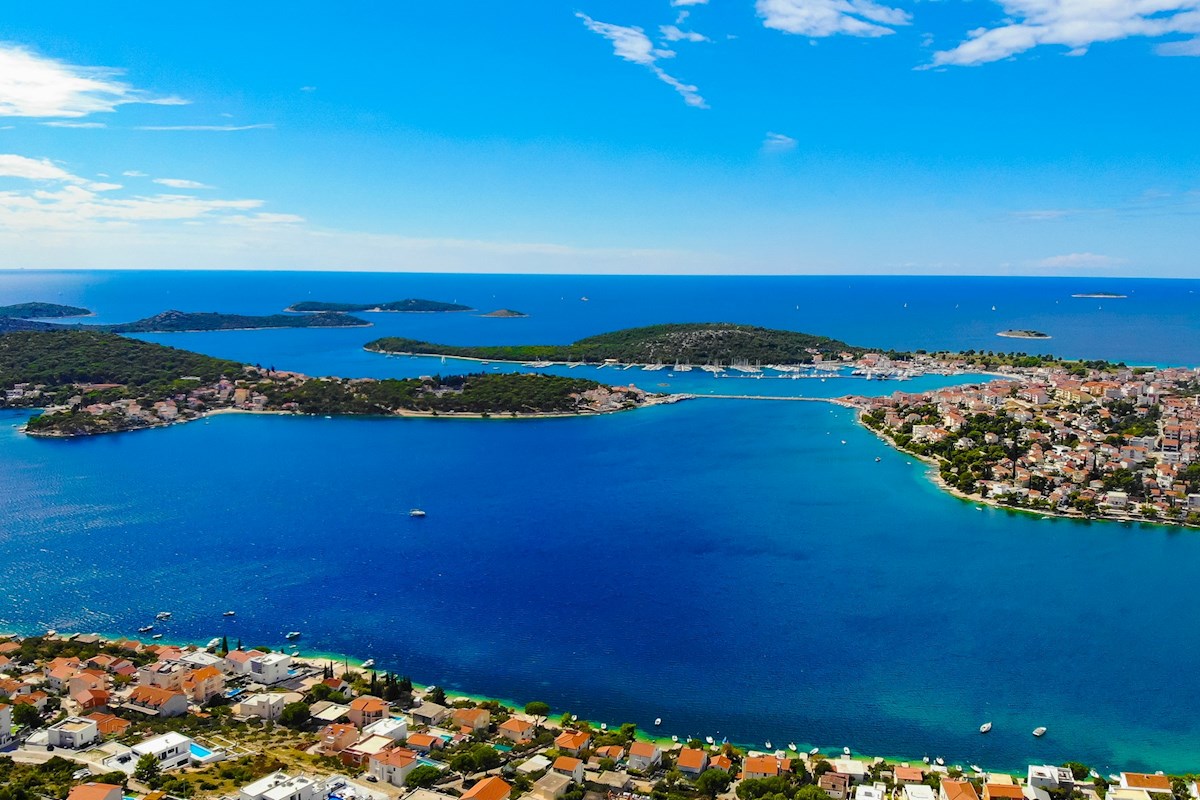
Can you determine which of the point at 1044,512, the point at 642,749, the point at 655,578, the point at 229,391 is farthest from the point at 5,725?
the point at 229,391

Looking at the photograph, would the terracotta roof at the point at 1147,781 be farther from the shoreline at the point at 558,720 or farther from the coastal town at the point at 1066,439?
the coastal town at the point at 1066,439

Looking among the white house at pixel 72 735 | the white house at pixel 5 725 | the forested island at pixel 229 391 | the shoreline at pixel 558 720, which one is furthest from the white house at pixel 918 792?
the forested island at pixel 229 391

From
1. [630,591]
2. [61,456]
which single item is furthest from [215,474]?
[630,591]

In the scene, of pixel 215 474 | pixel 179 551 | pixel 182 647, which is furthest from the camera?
pixel 215 474

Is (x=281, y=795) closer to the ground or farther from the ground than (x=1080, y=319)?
closer to the ground

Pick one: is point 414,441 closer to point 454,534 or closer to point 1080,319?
point 454,534

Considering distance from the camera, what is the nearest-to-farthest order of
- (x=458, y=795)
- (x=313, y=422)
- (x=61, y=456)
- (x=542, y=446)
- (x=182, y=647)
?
(x=458, y=795), (x=182, y=647), (x=61, y=456), (x=542, y=446), (x=313, y=422)
